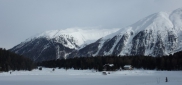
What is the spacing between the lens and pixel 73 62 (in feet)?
542

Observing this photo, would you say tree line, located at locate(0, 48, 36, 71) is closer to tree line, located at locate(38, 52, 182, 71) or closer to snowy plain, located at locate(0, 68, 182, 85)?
tree line, located at locate(38, 52, 182, 71)

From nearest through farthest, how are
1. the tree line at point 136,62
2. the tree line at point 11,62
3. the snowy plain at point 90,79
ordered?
the snowy plain at point 90,79 < the tree line at point 136,62 < the tree line at point 11,62

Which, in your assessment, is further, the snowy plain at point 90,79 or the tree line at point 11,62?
the tree line at point 11,62

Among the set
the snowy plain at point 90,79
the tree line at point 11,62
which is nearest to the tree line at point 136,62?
the tree line at point 11,62

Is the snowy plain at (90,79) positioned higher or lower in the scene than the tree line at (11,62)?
lower

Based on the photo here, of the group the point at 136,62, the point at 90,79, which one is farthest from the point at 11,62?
the point at 90,79

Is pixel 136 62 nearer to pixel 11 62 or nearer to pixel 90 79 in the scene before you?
pixel 11 62

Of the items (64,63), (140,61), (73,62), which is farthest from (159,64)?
(64,63)

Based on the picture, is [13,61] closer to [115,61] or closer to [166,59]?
[115,61]

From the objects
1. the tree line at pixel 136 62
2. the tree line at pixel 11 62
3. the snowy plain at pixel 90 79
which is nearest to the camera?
the snowy plain at pixel 90 79

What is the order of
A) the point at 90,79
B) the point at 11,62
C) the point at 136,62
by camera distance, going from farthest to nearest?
the point at 136,62 → the point at 11,62 → the point at 90,79

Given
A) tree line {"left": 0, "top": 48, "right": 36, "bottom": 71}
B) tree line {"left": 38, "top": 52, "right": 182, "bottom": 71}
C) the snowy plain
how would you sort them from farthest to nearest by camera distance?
1. tree line {"left": 0, "top": 48, "right": 36, "bottom": 71}
2. tree line {"left": 38, "top": 52, "right": 182, "bottom": 71}
3. the snowy plain

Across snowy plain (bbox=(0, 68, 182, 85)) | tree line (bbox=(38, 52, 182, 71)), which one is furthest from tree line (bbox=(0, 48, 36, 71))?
snowy plain (bbox=(0, 68, 182, 85))

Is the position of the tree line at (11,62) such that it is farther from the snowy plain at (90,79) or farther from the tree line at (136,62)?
the snowy plain at (90,79)
